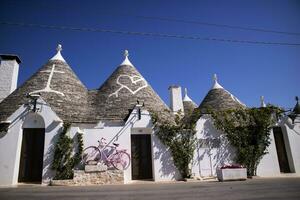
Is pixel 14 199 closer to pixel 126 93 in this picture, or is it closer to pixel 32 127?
pixel 32 127

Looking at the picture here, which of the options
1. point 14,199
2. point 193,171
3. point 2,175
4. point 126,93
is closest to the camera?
point 14,199

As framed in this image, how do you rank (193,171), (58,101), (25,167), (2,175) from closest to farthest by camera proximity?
(2,175) < (25,167) < (193,171) < (58,101)

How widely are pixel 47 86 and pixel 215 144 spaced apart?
37.4ft

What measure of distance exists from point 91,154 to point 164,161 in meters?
4.12

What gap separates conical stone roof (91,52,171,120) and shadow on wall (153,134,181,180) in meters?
2.37

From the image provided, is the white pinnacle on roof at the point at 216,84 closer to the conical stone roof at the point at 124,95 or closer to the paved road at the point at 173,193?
the conical stone roof at the point at 124,95

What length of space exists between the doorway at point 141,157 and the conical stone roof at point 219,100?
236 inches

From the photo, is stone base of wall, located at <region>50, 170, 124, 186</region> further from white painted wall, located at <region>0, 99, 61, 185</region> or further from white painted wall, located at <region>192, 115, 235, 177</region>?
white painted wall, located at <region>192, 115, 235, 177</region>

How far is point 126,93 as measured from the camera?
48.7 ft

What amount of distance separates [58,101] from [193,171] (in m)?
9.24

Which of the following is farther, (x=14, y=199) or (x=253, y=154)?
(x=253, y=154)

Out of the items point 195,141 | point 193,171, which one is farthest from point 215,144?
point 193,171

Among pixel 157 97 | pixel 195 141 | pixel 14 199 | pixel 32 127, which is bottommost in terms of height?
pixel 14 199

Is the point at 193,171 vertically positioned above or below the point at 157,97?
below
